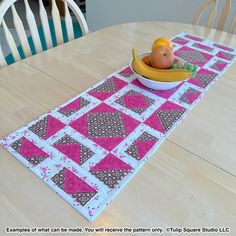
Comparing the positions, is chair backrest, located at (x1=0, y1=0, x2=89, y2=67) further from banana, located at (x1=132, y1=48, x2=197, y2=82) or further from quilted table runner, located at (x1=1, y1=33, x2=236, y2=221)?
banana, located at (x1=132, y1=48, x2=197, y2=82)

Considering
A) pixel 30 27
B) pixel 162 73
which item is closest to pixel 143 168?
pixel 162 73

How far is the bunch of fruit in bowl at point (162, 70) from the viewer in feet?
2.76

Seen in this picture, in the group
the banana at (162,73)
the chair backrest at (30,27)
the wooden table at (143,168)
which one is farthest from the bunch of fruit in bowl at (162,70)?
the chair backrest at (30,27)

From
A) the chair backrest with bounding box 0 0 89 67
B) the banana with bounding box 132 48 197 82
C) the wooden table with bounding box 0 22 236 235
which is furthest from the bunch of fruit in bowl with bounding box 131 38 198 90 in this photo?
the chair backrest with bounding box 0 0 89 67

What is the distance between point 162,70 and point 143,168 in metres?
0.39

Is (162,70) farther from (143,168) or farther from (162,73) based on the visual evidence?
(143,168)

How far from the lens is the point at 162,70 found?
856 mm

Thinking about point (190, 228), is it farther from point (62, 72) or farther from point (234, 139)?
point (62, 72)

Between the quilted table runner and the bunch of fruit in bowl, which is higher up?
the bunch of fruit in bowl

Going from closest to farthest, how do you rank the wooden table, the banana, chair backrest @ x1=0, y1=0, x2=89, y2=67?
1. the wooden table
2. the banana
3. chair backrest @ x1=0, y1=0, x2=89, y2=67

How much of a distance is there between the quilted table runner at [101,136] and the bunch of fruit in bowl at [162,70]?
42mm

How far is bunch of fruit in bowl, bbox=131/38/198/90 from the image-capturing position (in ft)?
2.76

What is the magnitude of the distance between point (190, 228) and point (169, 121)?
13.1 inches

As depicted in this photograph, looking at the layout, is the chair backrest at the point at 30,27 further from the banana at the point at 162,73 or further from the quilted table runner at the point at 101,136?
the banana at the point at 162,73
